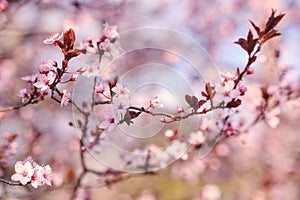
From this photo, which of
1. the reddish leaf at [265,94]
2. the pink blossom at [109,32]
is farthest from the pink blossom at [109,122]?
the reddish leaf at [265,94]

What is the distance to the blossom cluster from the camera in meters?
1.60

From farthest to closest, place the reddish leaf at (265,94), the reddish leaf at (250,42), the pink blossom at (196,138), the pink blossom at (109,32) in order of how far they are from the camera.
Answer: the pink blossom at (196,138) < the reddish leaf at (265,94) < the pink blossom at (109,32) < the reddish leaf at (250,42)

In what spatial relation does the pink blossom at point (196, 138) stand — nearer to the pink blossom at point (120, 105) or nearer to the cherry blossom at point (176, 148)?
the cherry blossom at point (176, 148)

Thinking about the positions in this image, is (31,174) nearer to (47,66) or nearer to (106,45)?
(47,66)

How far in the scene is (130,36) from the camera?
16.4 feet

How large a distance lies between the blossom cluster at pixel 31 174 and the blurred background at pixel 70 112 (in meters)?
0.80

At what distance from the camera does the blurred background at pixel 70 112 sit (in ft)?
9.87

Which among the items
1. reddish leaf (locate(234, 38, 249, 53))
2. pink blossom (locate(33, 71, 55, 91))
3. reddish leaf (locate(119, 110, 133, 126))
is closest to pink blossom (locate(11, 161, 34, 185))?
pink blossom (locate(33, 71, 55, 91))

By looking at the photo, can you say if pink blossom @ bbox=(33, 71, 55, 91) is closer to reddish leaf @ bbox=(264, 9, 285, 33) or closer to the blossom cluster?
the blossom cluster

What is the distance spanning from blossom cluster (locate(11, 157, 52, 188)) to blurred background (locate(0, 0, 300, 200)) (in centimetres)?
80

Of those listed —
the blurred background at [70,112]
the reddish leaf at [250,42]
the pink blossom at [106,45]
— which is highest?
the blurred background at [70,112]

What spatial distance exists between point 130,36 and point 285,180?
9.89ft

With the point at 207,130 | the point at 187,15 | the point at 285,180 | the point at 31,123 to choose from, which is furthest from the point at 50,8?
the point at 285,180

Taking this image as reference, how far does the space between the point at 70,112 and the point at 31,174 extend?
7.11 feet
